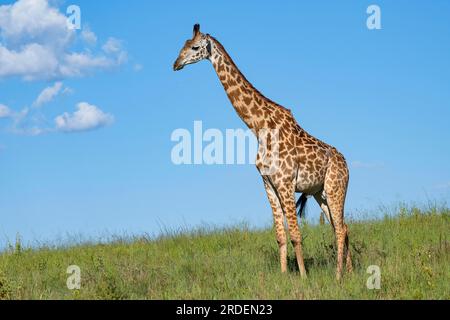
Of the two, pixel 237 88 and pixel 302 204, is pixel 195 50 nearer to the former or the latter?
pixel 237 88

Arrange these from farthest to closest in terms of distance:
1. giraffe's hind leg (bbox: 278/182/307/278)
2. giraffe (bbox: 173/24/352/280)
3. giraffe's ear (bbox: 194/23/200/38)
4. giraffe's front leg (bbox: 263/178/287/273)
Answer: giraffe's ear (bbox: 194/23/200/38) → giraffe's front leg (bbox: 263/178/287/273) → giraffe (bbox: 173/24/352/280) → giraffe's hind leg (bbox: 278/182/307/278)

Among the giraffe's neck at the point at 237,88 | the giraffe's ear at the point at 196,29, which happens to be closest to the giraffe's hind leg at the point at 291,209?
the giraffe's neck at the point at 237,88

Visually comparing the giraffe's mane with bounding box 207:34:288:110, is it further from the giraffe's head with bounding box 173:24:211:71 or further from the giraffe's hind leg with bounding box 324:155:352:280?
the giraffe's hind leg with bounding box 324:155:352:280

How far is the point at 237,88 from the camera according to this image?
34.3 ft

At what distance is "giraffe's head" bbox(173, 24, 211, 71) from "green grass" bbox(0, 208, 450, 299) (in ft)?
12.2

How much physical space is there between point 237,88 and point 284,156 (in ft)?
5.03

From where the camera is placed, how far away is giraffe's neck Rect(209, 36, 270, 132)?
10.3 meters

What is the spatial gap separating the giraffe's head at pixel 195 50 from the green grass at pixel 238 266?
12.2 ft

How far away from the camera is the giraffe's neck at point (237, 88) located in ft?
33.9

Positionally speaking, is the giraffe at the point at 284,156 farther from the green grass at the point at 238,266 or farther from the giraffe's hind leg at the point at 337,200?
the green grass at the point at 238,266

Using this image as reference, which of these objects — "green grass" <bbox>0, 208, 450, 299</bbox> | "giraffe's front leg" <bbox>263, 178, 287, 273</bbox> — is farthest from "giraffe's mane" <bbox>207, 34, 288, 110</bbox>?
"green grass" <bbox>0, 208, 450, 299</bbox>
